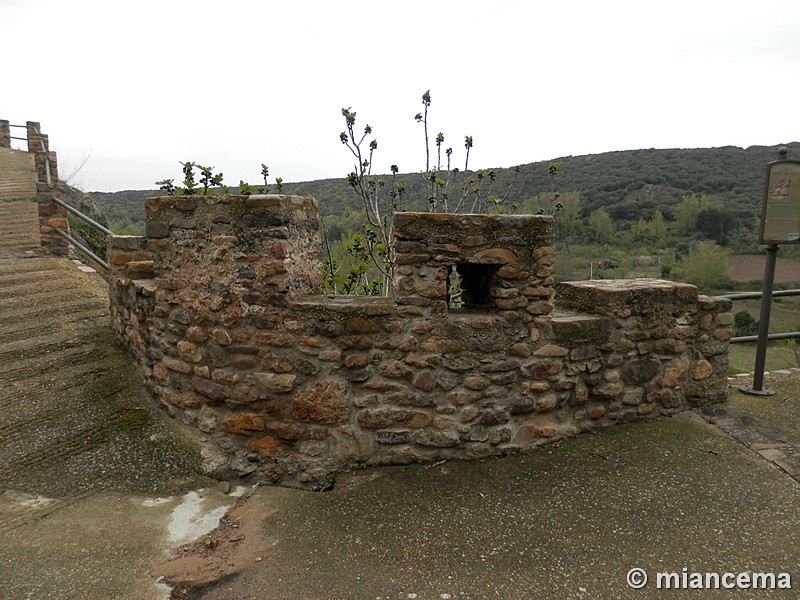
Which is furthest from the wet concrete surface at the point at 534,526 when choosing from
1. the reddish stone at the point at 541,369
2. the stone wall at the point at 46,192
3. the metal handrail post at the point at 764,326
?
the stone wall at the point at 46,192

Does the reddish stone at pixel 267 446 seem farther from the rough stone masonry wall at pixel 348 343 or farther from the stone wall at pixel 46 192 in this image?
the stone wall at pixel 46 192

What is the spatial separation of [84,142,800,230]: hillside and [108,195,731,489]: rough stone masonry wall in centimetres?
2567

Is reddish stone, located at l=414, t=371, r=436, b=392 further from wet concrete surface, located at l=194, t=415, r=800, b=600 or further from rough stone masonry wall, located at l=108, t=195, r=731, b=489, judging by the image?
wet concrete surface, located at l=194, t=415, r=800, b=600

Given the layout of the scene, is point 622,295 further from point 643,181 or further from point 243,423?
point 643,181

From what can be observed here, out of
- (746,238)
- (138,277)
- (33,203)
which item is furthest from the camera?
(746,238)

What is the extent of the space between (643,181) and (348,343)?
40.6m

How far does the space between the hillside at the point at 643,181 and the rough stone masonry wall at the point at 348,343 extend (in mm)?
25673

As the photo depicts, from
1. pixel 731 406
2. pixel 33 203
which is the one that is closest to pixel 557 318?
pixel 731 406

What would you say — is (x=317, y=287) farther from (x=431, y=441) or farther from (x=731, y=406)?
(x=731, y=406)

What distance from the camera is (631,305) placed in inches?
148

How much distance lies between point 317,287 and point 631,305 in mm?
2294

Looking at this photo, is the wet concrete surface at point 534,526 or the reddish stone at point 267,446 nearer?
the wet concrete surface at point 534,526

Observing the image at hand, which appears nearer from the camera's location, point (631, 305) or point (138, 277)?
point (631, 305)

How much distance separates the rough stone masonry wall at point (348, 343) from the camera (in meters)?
3.19
